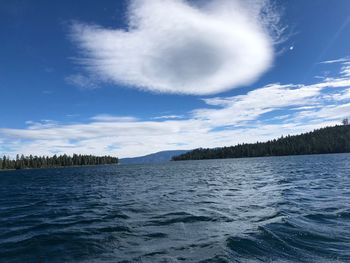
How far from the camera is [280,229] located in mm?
19922

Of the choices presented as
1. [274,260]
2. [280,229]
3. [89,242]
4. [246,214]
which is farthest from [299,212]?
[89,242]

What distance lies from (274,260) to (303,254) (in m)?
1.78

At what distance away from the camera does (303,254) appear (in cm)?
1548

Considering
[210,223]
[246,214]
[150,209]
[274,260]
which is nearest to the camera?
[274,260]

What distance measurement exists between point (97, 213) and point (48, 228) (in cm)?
629

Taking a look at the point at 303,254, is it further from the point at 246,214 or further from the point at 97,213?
the point at 97,213

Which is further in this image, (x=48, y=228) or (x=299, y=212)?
(x=299, y=212)

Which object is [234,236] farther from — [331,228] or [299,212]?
[299,212]

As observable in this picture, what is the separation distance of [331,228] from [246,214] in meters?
6.87

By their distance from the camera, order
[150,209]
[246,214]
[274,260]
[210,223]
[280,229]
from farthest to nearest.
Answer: [150,209]
[246,214]
[210,223]
[280,229]
[274,260]

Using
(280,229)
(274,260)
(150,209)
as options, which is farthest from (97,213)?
(274,260)

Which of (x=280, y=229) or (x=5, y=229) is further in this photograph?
(x=5, y=229)

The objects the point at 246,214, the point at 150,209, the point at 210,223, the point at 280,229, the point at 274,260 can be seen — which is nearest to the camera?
the point at 274,260

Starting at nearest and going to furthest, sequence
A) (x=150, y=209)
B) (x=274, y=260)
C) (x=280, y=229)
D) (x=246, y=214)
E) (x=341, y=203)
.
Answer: (x=274, y=260) → (x=280, y=229) → (x=246, y=214) → (x=341, y=203) → (x=150, y=209)
